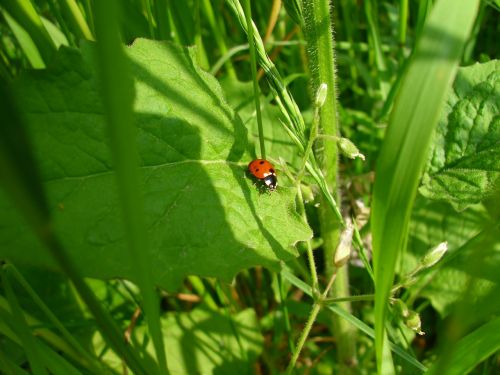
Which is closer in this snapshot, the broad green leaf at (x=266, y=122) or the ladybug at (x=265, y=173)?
the ladybug at (x=265, y=173)

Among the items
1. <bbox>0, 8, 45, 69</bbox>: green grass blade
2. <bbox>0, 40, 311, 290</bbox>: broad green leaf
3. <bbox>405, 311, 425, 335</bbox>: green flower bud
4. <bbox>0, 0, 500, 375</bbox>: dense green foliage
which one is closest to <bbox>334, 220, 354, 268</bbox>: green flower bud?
<bbox>0, 0, 500, 375</bbox>: dense green foliage

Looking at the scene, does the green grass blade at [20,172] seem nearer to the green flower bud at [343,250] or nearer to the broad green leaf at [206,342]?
the green flower bud at [343,250]

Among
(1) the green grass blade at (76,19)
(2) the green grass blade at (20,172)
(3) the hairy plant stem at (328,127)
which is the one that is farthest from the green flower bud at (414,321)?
(1) the green grass blade at (76,19)

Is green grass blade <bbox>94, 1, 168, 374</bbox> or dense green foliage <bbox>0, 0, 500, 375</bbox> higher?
green grass blade <bbox>94, 1, 168, 374</bbox>

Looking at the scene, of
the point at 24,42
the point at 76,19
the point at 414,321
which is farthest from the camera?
the point at 24,42

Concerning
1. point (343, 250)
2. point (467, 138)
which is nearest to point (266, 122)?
point (467, 138)

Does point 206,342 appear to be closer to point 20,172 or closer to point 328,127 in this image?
point 328,127

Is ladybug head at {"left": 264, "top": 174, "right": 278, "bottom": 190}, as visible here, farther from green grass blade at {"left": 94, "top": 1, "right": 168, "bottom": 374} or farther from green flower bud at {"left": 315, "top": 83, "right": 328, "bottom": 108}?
green grass blade at {"left": 94, "top": 1, "right": 168, "bottom": 374}
